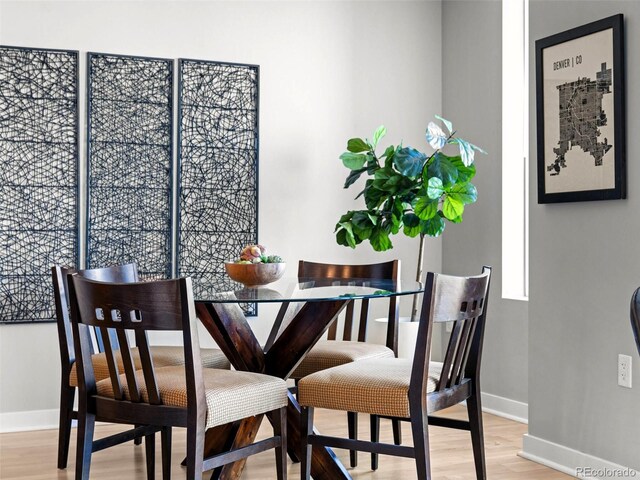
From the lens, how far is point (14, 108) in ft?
14.0

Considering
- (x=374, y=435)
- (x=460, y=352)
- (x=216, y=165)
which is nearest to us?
(x=460, y=352)

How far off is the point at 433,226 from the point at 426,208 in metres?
0.19

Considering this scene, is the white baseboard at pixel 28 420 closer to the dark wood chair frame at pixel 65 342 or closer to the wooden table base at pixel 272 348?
the dark wood chair frame at pixel 65 342

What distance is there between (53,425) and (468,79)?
3201 mm

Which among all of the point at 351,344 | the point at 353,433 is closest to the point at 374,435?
the point at 353,433

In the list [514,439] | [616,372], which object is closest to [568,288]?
[616,372]

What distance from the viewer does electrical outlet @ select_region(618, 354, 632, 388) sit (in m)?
3.09

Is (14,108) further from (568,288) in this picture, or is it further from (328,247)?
(568,288)

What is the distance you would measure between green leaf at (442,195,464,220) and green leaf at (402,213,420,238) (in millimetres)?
190

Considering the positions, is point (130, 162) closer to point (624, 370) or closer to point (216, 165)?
point (216, 165)

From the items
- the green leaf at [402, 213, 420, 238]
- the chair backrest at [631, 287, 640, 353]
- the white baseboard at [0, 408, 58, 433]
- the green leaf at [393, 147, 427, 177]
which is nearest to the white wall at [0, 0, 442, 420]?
the white baseboard at [0, 408, 58, 433]

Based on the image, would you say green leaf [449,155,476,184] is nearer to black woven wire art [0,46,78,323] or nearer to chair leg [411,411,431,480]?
chair leg [411,411,431,480]

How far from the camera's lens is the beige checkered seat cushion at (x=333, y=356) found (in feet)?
11.1

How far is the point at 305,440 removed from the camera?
9.07ft
